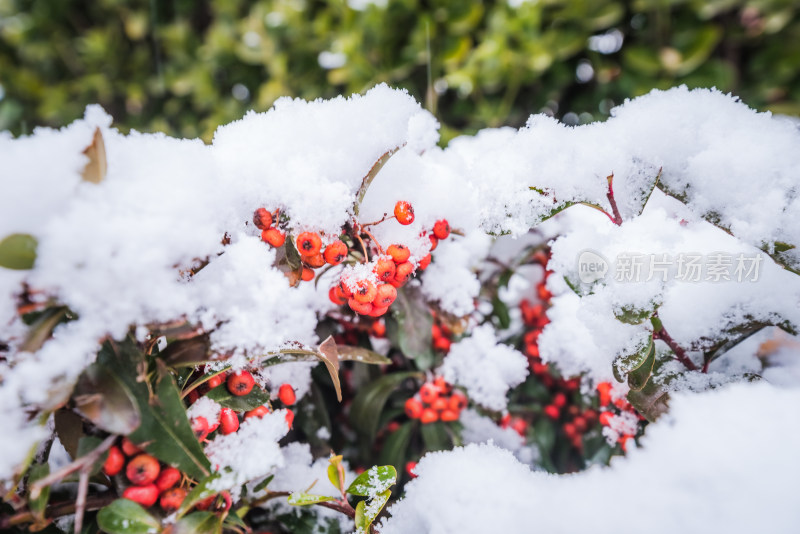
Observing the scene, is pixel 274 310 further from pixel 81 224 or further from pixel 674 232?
pixel 674 232

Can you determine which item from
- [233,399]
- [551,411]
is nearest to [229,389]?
[233,399]

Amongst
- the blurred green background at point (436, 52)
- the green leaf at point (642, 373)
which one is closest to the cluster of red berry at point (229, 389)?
the green leaf at point (642, 373)

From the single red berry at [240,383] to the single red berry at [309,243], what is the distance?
7.3 inches

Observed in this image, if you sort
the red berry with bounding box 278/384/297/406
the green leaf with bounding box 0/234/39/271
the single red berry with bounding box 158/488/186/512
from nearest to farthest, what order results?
the green leaf with bounding box 0/234/39/271 < the single red berry with bounding box 158/488/186/512 < the red berry with bounding box 278/384/297/406

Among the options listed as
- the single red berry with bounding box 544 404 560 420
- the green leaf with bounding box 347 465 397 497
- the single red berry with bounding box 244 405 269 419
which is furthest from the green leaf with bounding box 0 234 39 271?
the single red berry with bounding box 544 404 560 420

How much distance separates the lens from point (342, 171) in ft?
2.27

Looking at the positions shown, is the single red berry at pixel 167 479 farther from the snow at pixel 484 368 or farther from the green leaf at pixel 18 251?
the snow at pixel 484 368

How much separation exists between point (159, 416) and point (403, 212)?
0.39 meters

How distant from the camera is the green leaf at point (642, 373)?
67 centimetres

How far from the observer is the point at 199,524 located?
0.54 m

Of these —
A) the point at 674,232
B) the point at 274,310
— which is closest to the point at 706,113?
the point at 674,232

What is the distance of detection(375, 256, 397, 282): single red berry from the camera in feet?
2.17

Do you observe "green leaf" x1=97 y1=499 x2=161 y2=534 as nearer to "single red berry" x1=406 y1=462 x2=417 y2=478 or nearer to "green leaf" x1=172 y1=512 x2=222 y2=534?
"green leaf" x1=172 y1=512 x2=222 y2=534

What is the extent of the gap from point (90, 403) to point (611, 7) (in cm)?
221
